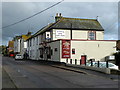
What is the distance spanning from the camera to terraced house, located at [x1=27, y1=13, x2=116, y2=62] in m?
31.9

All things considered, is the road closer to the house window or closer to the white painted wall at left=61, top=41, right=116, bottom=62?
the white painted wall at left=61, top=41, right=116, bottom=62

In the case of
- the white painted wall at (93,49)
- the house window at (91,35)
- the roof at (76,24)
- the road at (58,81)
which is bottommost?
the road at (58,81)

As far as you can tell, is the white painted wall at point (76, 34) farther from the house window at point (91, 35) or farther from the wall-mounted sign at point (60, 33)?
the house window at point (91, 35)

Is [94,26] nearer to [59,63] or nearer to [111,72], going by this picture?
[59,63]

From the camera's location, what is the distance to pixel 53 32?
37281mm

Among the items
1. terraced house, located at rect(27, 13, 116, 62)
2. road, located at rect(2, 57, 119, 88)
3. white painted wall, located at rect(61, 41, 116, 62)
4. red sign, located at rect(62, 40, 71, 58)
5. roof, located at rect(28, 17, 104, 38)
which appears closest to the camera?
road, located at rect(2, 57, 119, 88)

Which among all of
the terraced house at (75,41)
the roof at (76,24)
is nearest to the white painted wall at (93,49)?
the terraced house at (75,41)

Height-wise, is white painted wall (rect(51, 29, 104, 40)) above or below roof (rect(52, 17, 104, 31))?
below

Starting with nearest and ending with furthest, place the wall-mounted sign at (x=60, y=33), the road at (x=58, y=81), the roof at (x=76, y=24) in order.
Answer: the road at (x=58, y=81), the wall-mounted sign at (x=60, y=33), the roof at (x=76, y=24)

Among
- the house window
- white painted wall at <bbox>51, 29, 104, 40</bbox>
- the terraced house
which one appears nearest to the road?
the terraced house

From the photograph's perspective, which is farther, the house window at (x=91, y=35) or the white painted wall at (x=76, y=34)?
the house window at (x=91, y=35)

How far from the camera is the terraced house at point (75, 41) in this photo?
31.9 meters

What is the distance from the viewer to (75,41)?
32250mm

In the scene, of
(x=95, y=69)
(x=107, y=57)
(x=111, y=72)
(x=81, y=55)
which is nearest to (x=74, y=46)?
(x=81, y=55)
